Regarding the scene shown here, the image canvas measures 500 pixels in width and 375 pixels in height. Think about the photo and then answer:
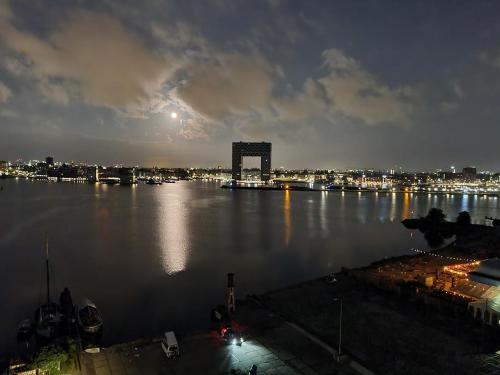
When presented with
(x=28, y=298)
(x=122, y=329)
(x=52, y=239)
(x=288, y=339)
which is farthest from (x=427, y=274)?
(x=52, y=239)

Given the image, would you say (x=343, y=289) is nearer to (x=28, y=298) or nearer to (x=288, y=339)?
(x=288, y=339)

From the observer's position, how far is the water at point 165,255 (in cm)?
1263

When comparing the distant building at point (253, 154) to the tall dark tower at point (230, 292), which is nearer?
the tall dark tower at point (230, 292)

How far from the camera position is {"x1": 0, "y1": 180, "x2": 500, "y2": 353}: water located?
1263cm

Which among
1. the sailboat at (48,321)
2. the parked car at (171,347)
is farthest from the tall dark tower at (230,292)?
the sailboat at (48,321)

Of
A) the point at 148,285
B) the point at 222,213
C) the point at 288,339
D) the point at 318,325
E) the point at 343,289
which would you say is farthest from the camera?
the point at 222,213

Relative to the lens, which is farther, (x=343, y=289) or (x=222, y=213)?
(x=222, y=213)

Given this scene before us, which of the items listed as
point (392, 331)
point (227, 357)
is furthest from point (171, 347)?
point (392, 331)

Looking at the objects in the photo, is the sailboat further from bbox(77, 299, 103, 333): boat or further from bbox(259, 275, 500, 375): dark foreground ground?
bbox(259, 275, 500, 375): dark foreground ground

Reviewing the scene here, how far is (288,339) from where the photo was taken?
8047 mm

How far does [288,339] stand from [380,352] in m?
1.88

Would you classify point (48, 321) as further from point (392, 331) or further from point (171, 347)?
point (392, 331)

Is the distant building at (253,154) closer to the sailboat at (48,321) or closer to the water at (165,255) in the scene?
the water at (165,255)

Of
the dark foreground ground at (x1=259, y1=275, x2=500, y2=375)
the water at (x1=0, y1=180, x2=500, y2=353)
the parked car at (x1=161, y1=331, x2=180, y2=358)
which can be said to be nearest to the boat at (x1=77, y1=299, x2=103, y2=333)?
the water at (x1=0, y1=180, x2=500, y2=353)
